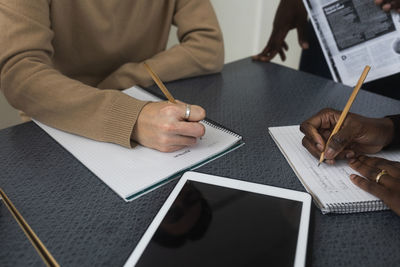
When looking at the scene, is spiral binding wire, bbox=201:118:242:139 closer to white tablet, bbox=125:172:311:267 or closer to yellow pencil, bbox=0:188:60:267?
white tablet, bbox=125:172:311:267

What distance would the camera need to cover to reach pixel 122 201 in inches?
17.7

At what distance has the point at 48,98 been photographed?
61 centimetres

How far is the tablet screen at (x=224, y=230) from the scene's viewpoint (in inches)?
13.2

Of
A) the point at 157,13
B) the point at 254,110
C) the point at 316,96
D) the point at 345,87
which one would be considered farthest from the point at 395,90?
the point at 157,13

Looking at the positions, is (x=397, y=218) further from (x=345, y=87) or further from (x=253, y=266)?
(x=345, y=87)

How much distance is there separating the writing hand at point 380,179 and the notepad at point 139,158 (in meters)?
0.22

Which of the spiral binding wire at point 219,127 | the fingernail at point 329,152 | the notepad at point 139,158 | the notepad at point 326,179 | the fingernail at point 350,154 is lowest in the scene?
the notepad at point 139,158

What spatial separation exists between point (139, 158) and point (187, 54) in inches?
17.9

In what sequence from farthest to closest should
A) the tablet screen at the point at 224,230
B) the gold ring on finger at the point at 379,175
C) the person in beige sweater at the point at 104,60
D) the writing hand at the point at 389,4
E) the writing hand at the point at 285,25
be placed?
the writing hand at the point at 285,25 → the writing hand at the point at 389,4 → the person in beige sweater at the point at 104,60 → the gold ring on finger at the point at 379,175 → the tablet screen at the point at 224,230

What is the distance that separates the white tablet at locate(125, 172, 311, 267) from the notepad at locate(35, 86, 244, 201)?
6 cm

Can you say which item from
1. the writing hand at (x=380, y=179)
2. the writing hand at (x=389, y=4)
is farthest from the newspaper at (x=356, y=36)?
the writing hand at (x=380, y=179)

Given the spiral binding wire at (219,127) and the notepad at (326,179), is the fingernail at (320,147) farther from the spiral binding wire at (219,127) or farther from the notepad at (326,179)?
the spiral binding wire at (219,127)

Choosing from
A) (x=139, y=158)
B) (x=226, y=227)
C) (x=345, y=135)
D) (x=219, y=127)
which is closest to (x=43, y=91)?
(x=139, y=158)

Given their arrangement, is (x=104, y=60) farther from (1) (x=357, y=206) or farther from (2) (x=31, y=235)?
(1) (x=357, y=206)
